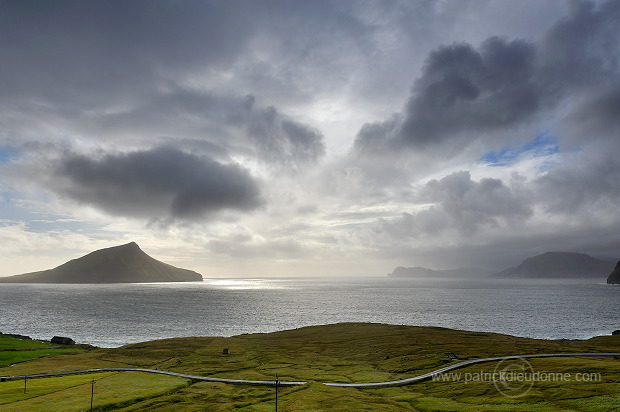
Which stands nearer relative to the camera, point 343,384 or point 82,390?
point 82,390

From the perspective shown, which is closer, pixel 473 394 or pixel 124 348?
pixel 473 394

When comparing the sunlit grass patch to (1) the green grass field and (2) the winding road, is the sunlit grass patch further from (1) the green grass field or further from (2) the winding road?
(2) the winding road

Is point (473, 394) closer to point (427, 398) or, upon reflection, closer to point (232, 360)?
point (427, 398)

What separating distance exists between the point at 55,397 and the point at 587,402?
255 feet

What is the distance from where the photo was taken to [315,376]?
76500 millimetres

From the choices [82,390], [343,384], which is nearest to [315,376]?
[343,384]

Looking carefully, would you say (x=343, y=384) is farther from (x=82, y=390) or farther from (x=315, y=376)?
(x=82, y=390)

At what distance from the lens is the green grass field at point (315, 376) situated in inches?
1983

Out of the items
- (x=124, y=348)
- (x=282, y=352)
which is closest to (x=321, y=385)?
(x=282, y=352)

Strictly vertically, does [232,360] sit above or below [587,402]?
below

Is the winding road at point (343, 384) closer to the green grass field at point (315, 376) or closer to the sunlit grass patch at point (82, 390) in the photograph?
Answer: the green grass field at point (315, 376)

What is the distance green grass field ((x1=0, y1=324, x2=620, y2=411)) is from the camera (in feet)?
165

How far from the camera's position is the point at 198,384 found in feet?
229

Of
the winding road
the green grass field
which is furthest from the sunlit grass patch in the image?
the winding road
